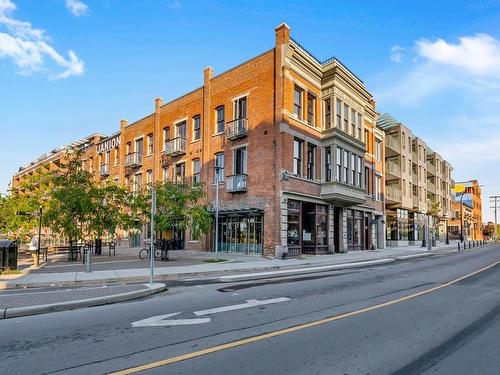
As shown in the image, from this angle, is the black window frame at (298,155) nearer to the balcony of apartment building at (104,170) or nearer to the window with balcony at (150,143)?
the window with balcony at (150,143)

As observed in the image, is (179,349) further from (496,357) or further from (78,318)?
(496,357)

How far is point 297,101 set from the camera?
2550 cm

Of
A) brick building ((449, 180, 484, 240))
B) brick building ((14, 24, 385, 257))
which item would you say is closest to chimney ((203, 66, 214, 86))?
brick building ((14, 24, 385, 257))

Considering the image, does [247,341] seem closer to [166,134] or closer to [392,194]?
[166,134]

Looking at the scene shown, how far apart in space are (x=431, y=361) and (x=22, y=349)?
5.66m

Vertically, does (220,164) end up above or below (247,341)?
above

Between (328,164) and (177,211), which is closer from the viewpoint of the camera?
(177,211)

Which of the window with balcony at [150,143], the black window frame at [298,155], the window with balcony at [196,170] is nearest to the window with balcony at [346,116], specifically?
the black window frame at [298,155]

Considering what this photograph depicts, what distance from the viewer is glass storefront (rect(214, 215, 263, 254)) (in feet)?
80.5

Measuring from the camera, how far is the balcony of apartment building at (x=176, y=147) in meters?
31.1

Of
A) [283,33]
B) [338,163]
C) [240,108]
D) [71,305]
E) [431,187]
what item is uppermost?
[283,33]

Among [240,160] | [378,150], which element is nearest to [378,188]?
[378,150]

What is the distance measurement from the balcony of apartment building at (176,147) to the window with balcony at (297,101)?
33.2 feet

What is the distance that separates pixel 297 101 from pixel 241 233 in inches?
370
